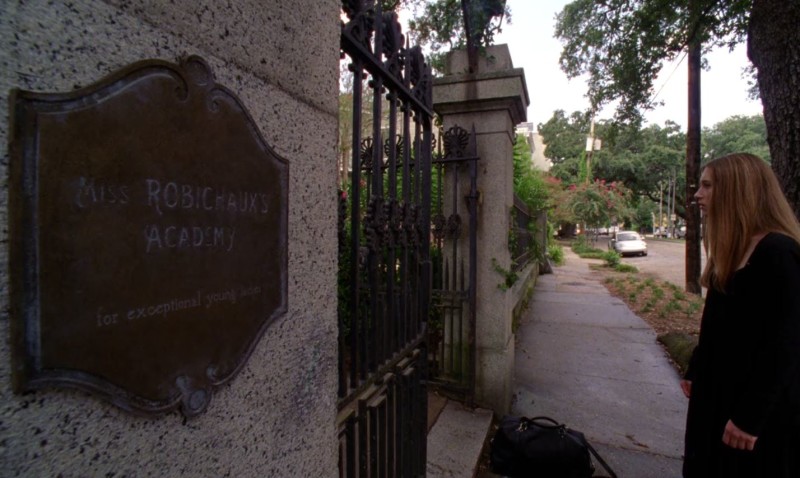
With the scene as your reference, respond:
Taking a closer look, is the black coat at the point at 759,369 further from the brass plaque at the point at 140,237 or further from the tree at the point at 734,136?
the tree at the point at 734,136

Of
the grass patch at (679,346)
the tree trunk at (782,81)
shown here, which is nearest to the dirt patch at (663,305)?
the grass patch at (679,346)

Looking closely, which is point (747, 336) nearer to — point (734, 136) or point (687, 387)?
point (687, 387)

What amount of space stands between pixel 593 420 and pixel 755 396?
231cm

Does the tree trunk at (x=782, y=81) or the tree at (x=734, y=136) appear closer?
the tree trunk at (x=782, y=81)

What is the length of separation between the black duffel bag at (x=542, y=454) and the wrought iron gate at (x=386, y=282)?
2.35ft

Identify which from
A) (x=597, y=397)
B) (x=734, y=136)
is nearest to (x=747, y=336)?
(x=597, y=397)

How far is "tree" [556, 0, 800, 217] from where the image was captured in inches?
151

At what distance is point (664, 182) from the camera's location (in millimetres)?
40281

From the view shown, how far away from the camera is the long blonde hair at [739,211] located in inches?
82.7

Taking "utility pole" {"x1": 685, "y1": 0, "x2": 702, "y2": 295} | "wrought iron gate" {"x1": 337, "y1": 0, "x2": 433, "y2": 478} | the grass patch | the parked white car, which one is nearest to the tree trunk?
the grass patch

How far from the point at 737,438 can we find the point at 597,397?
104 inches

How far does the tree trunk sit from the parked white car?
77.6 ft

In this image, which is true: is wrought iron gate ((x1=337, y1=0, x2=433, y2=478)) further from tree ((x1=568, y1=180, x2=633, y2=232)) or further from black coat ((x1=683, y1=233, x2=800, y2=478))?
tree ((x1=568, y1=180, x2=633, y2=232))

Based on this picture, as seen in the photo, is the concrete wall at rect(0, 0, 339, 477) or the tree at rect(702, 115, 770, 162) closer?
the concrete wall at rect(0, 0, 339, 477)
